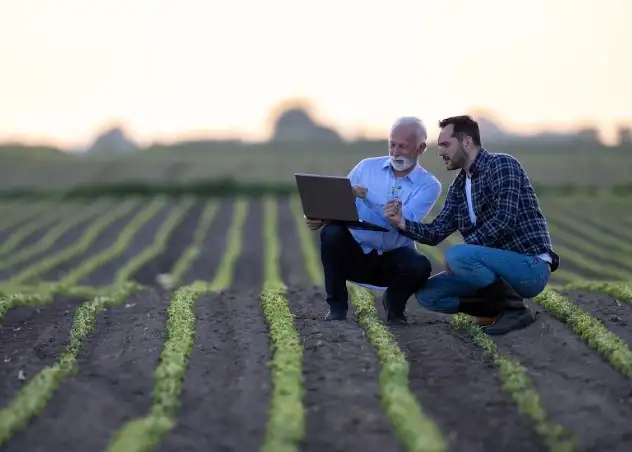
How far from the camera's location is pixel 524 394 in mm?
5043

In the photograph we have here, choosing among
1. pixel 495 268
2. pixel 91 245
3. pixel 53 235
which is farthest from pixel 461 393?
pixel 53 235

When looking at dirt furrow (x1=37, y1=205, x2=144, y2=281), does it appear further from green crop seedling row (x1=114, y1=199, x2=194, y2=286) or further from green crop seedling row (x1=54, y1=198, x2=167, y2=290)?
green crop seedling row (x1=114, y1=199, x2=194, y2=286)

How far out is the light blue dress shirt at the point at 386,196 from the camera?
22.6 feet

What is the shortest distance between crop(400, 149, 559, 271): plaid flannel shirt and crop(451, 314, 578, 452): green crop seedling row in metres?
0.77

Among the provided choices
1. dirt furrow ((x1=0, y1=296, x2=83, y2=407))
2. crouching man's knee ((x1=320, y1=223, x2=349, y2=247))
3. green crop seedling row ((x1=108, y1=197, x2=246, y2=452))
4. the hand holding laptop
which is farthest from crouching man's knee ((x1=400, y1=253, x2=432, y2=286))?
dirt furrow ((x1=0, y1=296, x2=83, y2=407))

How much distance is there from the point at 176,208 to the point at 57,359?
22.3m

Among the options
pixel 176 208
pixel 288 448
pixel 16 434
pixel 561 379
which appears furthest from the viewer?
pixel 176 208

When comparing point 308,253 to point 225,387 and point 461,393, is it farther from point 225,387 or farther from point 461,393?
point 461,393

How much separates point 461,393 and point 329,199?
217 cm

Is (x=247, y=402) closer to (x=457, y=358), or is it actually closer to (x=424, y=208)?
(x=457, y=358)

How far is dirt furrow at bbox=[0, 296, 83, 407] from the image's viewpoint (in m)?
5.64

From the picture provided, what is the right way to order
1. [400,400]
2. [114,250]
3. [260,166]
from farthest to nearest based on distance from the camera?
[260,166] → [114,250] → [400,400]

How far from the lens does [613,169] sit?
35562 mm

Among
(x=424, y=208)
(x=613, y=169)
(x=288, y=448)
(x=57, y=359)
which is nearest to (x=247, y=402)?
(x=288, y=448)
